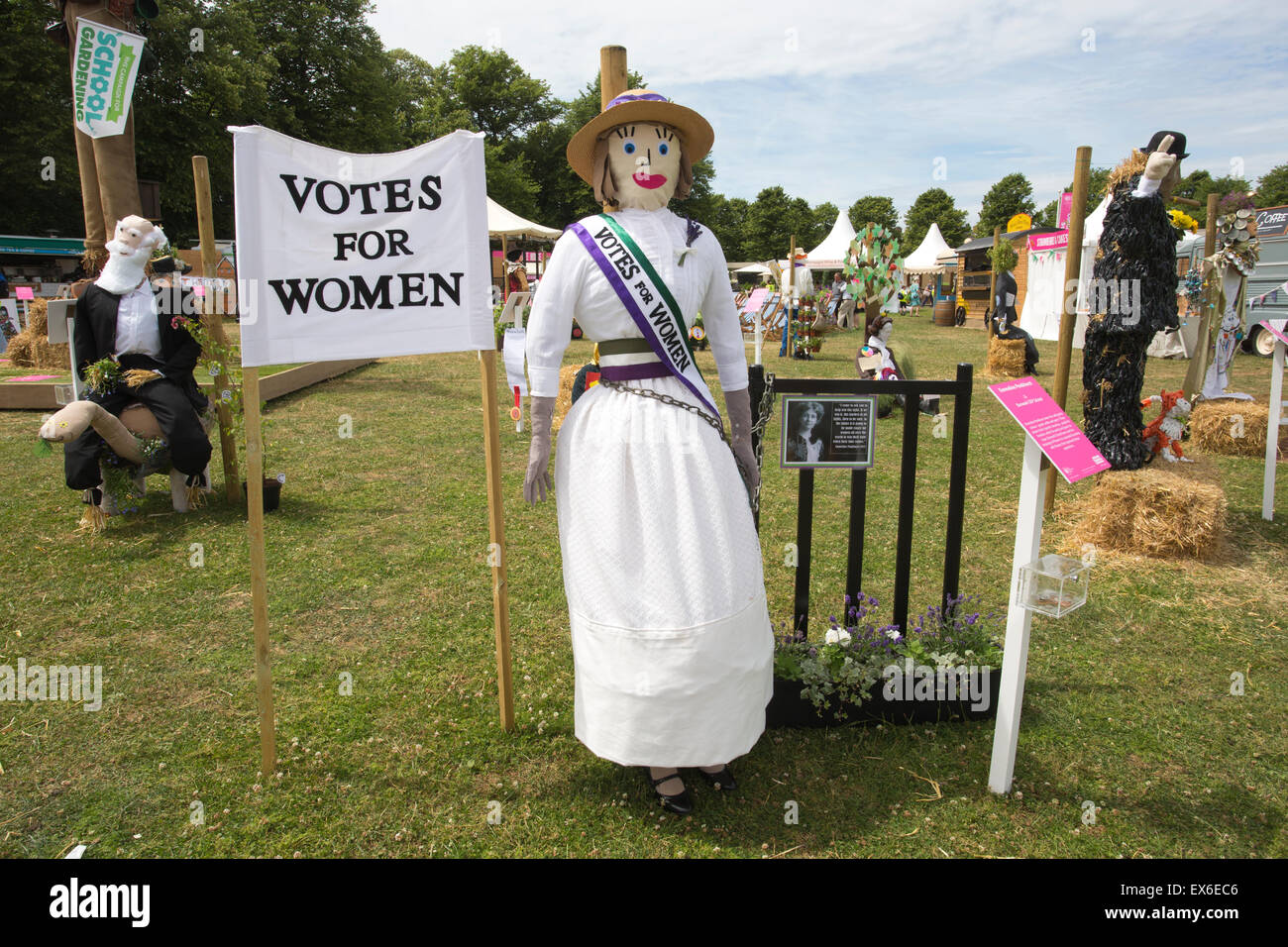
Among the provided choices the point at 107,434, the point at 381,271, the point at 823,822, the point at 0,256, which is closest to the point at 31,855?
the point at 381,271

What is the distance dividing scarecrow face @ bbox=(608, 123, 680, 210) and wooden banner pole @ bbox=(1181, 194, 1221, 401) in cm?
809

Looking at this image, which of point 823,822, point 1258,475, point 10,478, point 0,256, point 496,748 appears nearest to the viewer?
point 823,822

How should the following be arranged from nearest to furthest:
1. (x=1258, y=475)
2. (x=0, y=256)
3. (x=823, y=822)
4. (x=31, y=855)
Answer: (x=31, y=855), (x=823, y=822), (x=1258, y=475), (x=0, y=256)

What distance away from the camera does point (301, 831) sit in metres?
2.87

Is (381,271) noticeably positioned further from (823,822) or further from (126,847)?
(823,822)

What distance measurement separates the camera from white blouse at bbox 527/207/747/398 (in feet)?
9.50

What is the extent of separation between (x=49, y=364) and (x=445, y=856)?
1443 centimetres

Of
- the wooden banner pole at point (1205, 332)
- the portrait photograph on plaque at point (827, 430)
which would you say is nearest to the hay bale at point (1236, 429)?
the wooden banner pole at point (1205, 332)

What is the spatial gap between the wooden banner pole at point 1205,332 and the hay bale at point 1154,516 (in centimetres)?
367

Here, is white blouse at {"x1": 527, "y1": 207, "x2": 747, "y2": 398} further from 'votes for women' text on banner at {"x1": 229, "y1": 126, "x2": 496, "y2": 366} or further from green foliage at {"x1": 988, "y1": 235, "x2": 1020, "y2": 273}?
green foliage at {"x1": 988, "y1": 235, "x2": 1020, "y2": 273}

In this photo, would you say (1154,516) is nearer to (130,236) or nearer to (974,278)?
(130,236)

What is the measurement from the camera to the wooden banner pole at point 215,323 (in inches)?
206

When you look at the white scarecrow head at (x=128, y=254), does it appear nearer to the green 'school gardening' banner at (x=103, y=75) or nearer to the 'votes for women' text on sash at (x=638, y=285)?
the green 'school gardening' banner at (x=103, y=75)
